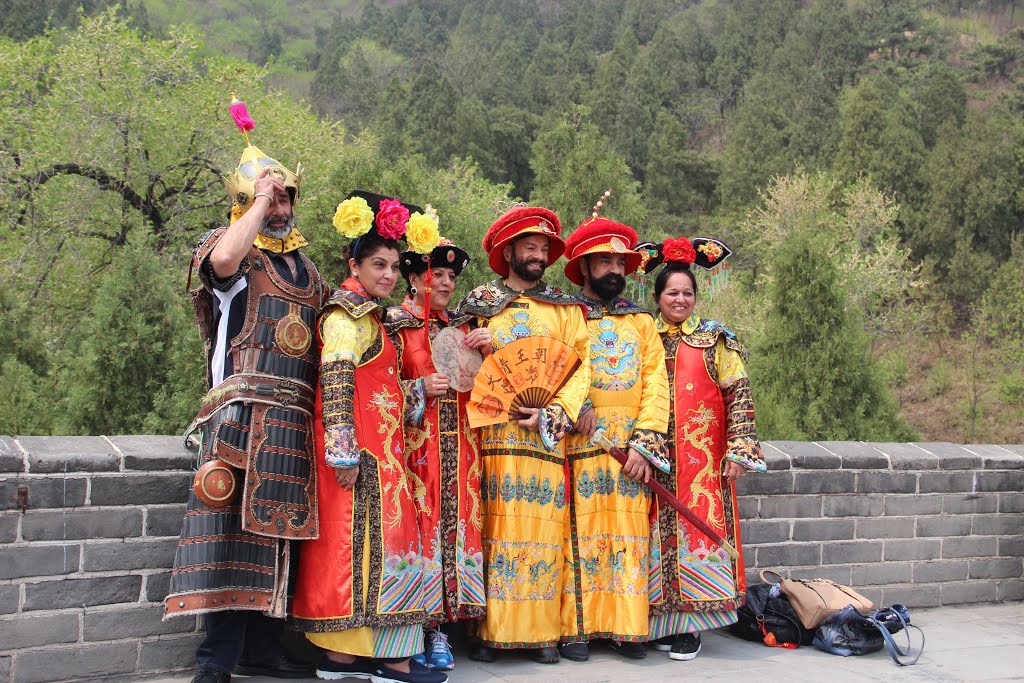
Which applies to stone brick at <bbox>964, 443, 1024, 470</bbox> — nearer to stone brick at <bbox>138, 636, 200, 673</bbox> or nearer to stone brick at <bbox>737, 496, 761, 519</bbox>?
stone brick at <bbox>737, 496, 761, 519</bbox>

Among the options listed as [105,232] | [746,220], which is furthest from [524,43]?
[105,232]

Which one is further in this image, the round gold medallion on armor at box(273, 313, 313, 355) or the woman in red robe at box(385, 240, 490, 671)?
the woman in red robe at box(385, 240, 490, 671)

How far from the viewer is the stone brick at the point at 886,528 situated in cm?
609

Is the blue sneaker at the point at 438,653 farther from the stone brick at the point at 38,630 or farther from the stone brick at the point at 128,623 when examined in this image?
the stone brick at the point at 38,630

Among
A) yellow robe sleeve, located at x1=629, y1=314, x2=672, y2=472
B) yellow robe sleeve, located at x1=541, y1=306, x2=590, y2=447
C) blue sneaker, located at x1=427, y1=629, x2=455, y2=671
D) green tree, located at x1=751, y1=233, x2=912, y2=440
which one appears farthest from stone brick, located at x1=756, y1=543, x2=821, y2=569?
green tree, located at x1=751, y1=233, x2=912, y2=440

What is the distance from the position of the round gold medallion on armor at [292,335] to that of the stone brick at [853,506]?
11.0 feet

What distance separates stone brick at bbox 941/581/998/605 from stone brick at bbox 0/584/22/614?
204 inches

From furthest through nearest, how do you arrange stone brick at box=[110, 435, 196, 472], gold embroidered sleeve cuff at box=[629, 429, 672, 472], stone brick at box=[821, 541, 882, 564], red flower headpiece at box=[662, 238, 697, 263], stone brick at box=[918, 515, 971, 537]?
stone brick at box=[918, 515, 971, 537]
stone brick at box=[821, 541, 882, 564]
red flower headpiece at box=[662, 238, 697, 263]
gold embroidered sleeve cuff at box=[629, 429, 672, 472]
stone brick at box=[110, 435, 196, 472]

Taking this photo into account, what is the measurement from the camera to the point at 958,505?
642cm

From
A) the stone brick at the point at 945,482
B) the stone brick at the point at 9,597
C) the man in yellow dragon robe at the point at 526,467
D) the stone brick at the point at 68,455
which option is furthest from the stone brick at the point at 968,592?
the stone brick at the point at 9,597

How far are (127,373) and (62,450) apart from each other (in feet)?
19.9

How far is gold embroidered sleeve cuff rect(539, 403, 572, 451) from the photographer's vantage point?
4555 mm

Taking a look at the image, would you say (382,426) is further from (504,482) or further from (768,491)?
(768,491)

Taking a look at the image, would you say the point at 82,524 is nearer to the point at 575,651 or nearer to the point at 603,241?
the point at 575,651
